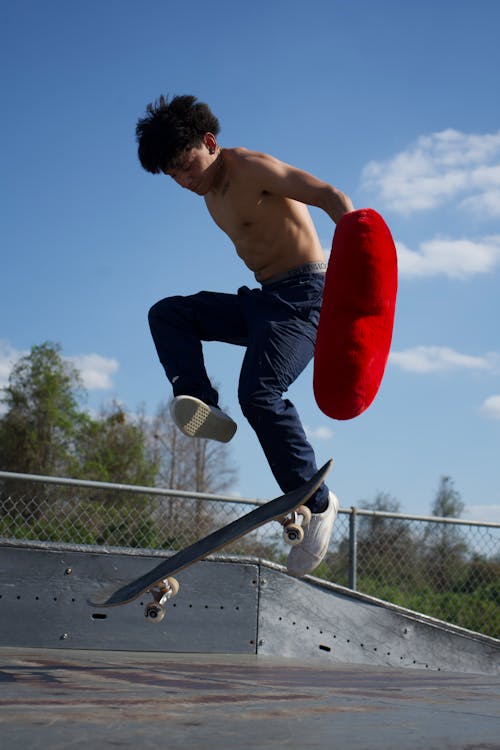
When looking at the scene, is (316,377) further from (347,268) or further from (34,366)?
(34,366)

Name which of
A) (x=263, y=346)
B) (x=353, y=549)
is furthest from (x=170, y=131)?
(x=353, y=549)

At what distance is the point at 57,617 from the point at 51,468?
85.6 ft

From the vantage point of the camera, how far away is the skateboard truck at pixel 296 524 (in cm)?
289

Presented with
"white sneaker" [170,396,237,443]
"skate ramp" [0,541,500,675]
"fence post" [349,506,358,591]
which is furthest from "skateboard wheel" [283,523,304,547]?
"fence post" [349,506,358,591]

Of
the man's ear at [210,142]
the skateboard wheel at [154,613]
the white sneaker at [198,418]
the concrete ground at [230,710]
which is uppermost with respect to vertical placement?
the man's ear at [210,142]

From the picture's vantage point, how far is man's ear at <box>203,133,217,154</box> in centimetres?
325

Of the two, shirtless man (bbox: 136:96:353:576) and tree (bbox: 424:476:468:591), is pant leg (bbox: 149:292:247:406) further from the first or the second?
tree (bbox: 424:476:468:591)

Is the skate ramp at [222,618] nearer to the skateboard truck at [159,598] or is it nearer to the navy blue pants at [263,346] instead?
the skateboard truck at [159,598]

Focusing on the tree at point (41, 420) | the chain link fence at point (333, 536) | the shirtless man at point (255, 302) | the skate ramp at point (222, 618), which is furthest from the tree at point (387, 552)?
the tree at point (41, 420)

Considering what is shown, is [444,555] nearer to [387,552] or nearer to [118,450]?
[387,552]

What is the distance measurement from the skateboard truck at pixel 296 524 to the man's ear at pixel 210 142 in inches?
63.8

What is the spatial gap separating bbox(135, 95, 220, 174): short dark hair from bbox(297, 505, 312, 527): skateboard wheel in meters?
1.60

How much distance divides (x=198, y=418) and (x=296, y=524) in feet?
1.91

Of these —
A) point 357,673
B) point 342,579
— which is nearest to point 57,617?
point 357,673
